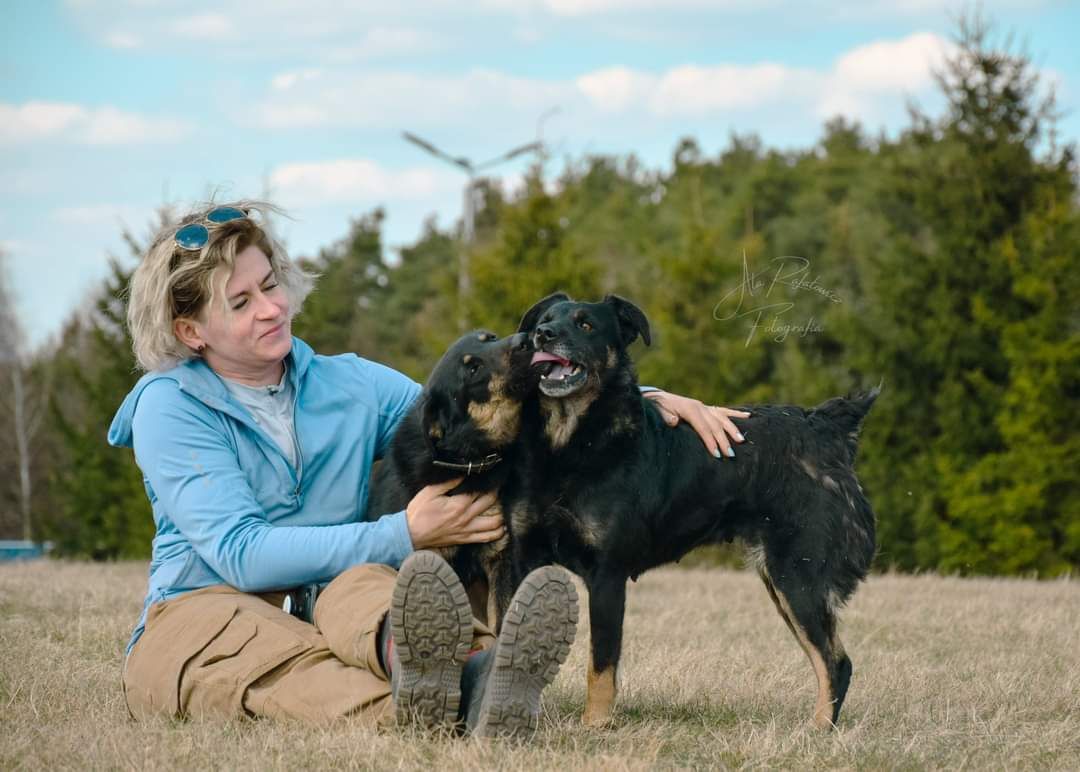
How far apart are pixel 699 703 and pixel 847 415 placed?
1.35 meters

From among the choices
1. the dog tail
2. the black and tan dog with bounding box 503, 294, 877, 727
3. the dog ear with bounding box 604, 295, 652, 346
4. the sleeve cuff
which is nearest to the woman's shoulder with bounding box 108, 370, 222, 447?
the sleeve cuff

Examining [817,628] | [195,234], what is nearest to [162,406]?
[195,234]

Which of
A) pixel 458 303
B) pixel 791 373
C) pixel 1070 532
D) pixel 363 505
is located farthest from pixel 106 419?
pixel 363 505

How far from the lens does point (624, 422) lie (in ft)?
15.3

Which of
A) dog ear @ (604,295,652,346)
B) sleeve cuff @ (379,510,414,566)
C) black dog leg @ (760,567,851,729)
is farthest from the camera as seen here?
dog ear @ (604,295,652,346)

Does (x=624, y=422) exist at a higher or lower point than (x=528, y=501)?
higher

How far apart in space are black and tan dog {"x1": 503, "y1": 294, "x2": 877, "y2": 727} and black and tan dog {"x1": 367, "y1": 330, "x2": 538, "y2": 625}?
3.7 inches

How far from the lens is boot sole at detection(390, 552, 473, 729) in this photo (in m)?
3.36

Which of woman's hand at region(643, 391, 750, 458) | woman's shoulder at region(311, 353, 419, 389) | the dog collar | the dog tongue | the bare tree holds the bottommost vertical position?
the bare tree

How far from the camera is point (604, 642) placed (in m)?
4.27

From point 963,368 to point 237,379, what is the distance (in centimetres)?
1291

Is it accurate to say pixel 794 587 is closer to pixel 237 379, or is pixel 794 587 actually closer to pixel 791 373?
pixel 237 379

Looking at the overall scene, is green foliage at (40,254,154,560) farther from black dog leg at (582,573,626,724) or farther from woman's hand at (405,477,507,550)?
black dog leg at (582,573,626,724)

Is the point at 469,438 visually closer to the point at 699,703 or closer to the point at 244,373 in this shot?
the point at 244,373
